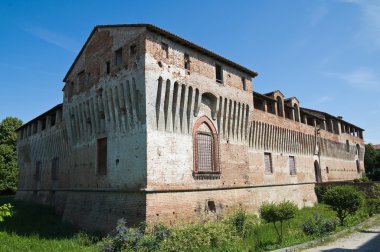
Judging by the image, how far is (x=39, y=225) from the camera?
16.8m

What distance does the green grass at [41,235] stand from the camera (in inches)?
483

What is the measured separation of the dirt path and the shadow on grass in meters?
11.9

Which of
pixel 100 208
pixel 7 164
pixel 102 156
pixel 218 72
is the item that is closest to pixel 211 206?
pixel 100 208

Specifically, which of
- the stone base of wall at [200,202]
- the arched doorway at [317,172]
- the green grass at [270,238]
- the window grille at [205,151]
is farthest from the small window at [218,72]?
the arched doorway at [317,172]

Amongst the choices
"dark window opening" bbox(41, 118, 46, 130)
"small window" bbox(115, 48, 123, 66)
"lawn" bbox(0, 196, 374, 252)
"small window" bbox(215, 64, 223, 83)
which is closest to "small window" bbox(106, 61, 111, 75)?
"small window" bbox(115, 48, 123, 66)

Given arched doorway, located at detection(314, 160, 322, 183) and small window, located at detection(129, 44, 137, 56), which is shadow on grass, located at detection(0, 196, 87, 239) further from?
arched doorway, located at detection(314, 160, 322, 183)

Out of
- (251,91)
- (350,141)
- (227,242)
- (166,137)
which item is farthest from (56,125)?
(350,141)

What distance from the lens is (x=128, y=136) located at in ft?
46.0

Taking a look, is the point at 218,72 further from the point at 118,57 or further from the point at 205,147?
the point at 118,57

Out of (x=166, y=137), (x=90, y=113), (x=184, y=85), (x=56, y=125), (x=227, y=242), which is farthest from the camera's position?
(x=56, y=125)

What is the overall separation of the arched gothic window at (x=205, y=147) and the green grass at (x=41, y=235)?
Result: 20.4 feet

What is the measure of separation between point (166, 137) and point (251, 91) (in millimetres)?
8591

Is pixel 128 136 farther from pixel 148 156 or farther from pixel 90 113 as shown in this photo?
pixel 90 113

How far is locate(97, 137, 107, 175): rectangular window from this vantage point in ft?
52.3
